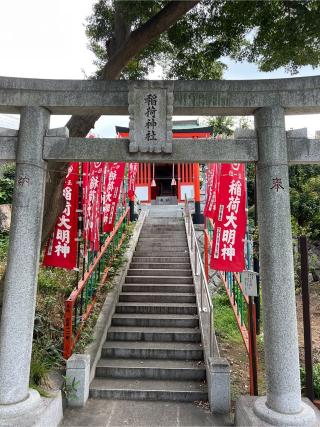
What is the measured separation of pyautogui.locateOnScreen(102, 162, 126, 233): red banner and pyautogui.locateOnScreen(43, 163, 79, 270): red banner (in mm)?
2521

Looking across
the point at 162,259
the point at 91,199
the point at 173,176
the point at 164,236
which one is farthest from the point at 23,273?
the point at 173,176

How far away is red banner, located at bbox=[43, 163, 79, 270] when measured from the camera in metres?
5.86

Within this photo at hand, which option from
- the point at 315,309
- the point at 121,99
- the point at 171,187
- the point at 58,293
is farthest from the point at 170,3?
the point at 171,187

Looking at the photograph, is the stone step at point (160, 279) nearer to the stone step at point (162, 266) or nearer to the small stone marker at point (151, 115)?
the stone step at point (162, 266)

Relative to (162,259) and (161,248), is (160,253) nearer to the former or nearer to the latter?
(161,248)

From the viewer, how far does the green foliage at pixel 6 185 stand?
14173mm

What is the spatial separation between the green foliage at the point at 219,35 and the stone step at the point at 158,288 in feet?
17.3

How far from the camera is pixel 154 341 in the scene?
693 centimetres

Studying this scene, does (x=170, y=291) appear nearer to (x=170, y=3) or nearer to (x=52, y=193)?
(x=52, y=193)

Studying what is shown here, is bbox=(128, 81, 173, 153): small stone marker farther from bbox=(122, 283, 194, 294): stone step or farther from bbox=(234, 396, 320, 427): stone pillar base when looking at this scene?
bbox=(122, 283, 194, 294): stone step

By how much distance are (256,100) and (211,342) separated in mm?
4115

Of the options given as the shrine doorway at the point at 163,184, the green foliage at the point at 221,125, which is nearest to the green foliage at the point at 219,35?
the shrine doorway at the point at 163,184

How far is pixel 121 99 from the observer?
4.82m

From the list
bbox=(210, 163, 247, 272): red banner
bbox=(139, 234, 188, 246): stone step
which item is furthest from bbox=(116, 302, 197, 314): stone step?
bbox=(139, 234, 188, 246): stone step
